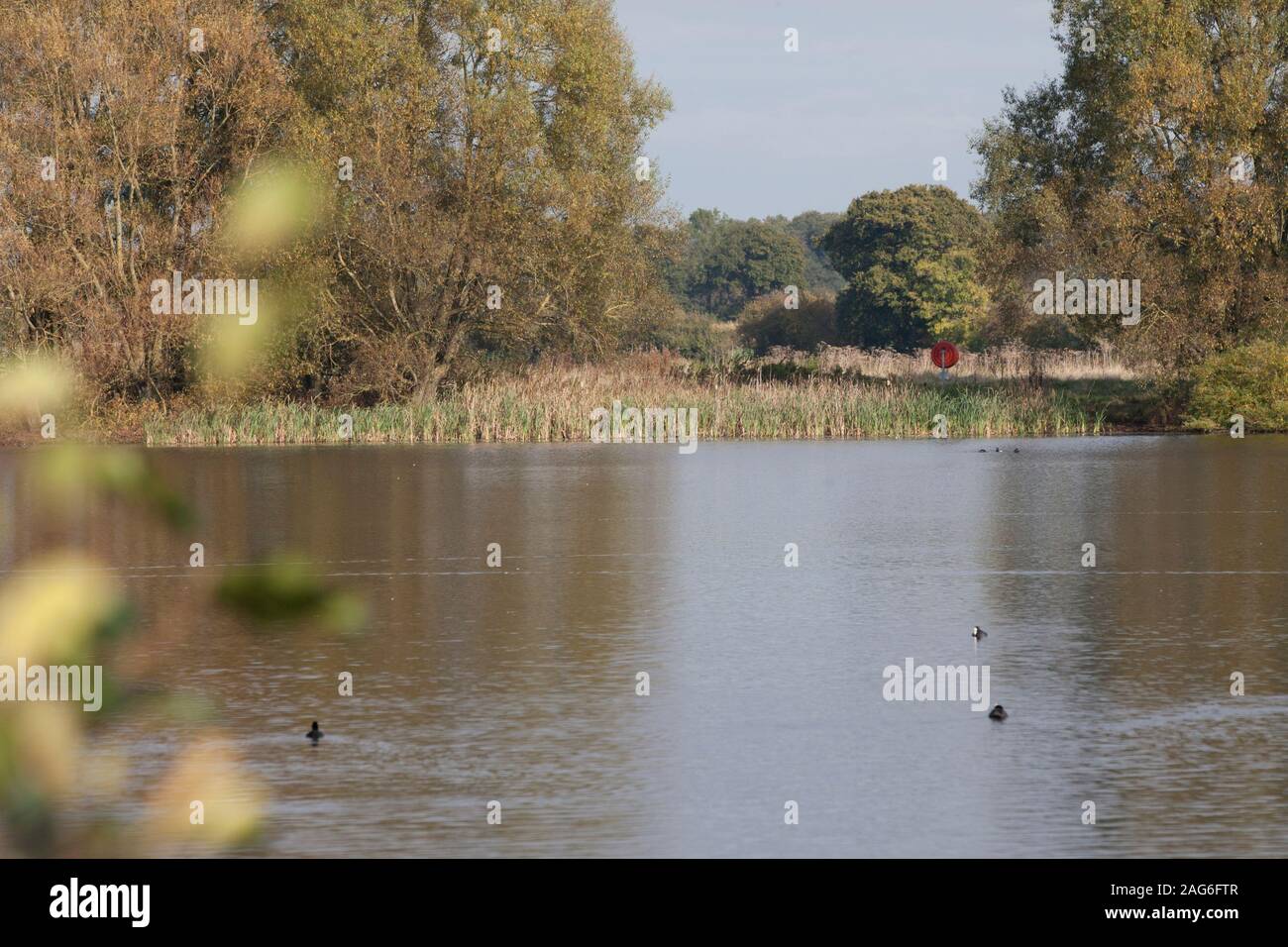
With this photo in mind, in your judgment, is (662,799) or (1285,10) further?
(1285,10)

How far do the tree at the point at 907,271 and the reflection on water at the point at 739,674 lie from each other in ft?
213

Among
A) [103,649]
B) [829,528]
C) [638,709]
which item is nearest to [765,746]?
[638,709]

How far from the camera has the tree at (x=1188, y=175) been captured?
44.9m

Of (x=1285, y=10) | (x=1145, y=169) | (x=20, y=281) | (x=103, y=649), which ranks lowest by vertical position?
(x=103, y=649)

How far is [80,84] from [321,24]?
7439mm

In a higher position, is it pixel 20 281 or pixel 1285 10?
pixel 1285 10

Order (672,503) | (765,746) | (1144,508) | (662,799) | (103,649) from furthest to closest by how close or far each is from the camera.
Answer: (672,503)
(1144,508)
(765,746)
(662,799)
(103,649)

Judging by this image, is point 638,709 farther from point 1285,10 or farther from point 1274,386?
point 1285,10

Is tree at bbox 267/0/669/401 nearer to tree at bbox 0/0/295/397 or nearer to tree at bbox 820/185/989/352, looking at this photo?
tree at bbox 0/0/295/397

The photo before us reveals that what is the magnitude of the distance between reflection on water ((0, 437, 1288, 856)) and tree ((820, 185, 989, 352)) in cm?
6503

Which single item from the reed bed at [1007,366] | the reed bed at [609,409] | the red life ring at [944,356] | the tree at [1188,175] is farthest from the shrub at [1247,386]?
the red life ring at [944,356]

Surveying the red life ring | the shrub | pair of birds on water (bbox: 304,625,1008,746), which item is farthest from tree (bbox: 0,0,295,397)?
pair of birds on water (bbox: 304,625,1008,746)

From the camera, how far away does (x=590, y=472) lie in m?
32.9

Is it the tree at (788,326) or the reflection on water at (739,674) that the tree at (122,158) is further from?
the tree at (788,326)
